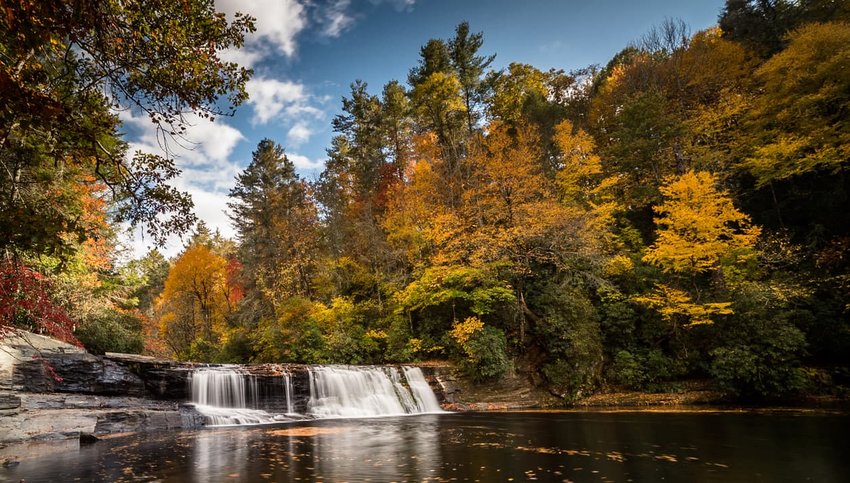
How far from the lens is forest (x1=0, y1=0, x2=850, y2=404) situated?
589cm

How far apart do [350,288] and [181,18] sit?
2010 cm

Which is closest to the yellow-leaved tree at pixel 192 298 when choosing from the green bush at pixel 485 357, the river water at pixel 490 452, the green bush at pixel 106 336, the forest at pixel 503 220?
the forest at pixel 503 220

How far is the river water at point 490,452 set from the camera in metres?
6.08

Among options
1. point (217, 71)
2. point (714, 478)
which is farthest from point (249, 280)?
point (714, 478)

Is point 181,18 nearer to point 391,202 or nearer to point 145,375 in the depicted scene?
point 145,375

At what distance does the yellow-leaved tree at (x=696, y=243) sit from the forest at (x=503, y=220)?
0.38ft

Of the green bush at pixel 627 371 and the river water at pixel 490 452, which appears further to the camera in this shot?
the green bush at pixel 627 371

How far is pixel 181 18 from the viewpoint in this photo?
5.27 metres

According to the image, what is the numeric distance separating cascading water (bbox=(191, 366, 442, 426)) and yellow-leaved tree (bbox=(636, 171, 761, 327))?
33.8 ft

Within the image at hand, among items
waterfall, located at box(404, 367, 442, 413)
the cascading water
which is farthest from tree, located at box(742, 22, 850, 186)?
the cascading water

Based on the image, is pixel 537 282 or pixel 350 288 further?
pixel 350 288

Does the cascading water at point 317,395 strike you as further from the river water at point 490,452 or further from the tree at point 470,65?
the tree at point 470,65

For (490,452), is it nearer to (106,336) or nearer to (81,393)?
(81,393)

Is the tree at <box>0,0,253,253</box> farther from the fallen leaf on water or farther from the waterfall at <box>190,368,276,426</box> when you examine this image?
the waterfall at <box>190,368,276,426</box>
